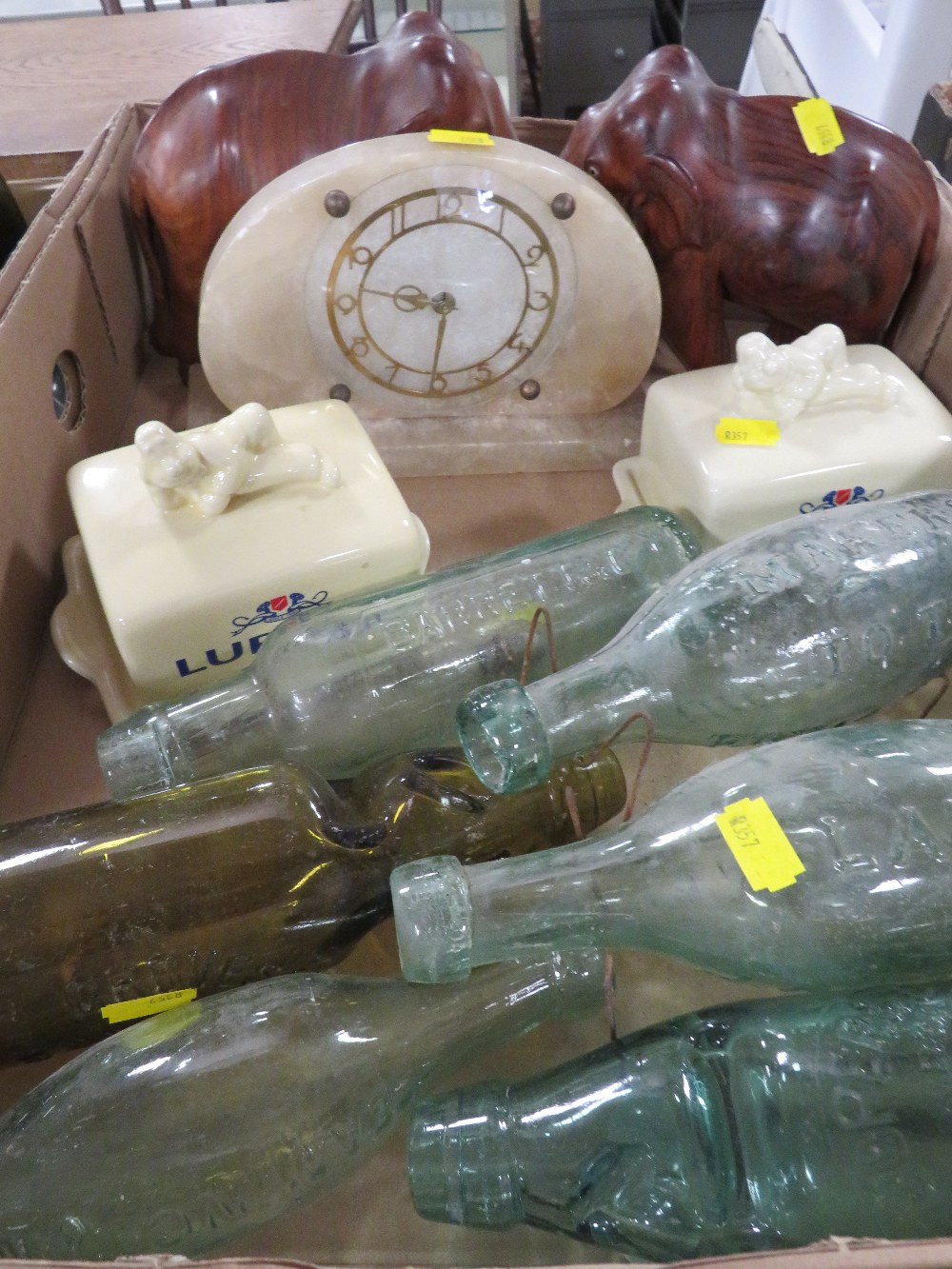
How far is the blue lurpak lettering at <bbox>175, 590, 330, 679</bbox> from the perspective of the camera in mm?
588

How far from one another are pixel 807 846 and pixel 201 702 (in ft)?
1.05

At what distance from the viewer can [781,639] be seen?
0.52 metres

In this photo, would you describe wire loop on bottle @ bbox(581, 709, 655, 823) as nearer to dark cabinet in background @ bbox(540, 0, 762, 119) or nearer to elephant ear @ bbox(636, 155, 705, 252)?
elephant ear @ bbox(636, 155, 705, 252)

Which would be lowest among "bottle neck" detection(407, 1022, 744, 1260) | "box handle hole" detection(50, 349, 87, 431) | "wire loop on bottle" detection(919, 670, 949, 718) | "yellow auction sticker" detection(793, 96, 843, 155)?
"wire loop on bottle" detection(919, 670, 949, 718)

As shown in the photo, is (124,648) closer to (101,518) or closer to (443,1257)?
(101,518)

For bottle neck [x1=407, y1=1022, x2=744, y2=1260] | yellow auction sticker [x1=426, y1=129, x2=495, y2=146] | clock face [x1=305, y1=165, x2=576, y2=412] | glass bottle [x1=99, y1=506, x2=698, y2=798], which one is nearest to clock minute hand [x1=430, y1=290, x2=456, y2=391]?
clock face [x1=305, y1=165, x2=576, y2=412]

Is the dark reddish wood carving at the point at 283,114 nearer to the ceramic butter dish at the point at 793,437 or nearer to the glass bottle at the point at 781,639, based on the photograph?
the ceramic butter dish at the point at 793,437

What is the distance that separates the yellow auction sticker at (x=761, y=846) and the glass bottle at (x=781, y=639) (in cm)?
9

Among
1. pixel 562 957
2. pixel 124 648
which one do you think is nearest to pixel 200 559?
pixel 124 648

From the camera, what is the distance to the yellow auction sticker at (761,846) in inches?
15.7

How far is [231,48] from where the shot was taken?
1066mm

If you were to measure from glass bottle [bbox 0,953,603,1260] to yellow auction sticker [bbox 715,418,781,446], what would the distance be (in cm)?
39

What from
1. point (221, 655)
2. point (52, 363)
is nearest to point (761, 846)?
point (221, 655)

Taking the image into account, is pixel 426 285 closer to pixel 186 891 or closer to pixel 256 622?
pixel 256 622
